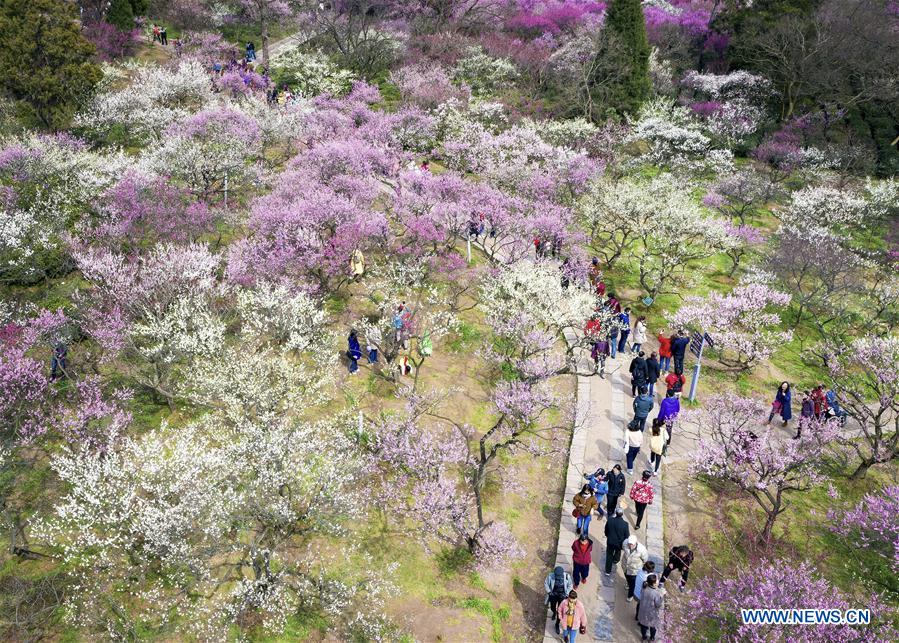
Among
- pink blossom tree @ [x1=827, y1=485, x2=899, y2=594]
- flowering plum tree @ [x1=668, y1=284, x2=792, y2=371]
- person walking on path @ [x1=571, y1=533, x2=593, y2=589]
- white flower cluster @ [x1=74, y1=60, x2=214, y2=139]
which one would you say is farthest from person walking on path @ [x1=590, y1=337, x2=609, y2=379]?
white flower cluster @ [x1=74, y1=60, x2=214, y2=139]

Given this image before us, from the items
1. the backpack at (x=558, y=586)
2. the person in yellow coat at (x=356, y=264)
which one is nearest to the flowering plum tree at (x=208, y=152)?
the person in yellow coat at (x=356, y=264)

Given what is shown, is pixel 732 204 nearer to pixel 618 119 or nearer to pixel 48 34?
pixel 618 119

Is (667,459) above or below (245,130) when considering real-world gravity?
below

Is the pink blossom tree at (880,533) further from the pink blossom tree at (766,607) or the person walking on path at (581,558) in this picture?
the person walking on path at (581,558)

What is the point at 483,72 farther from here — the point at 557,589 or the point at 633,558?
the point at 557,589

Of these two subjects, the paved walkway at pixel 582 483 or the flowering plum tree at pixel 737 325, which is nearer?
the paved walkway at pixel 582 483

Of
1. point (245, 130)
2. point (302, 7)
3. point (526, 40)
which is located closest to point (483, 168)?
point (245, 130)
